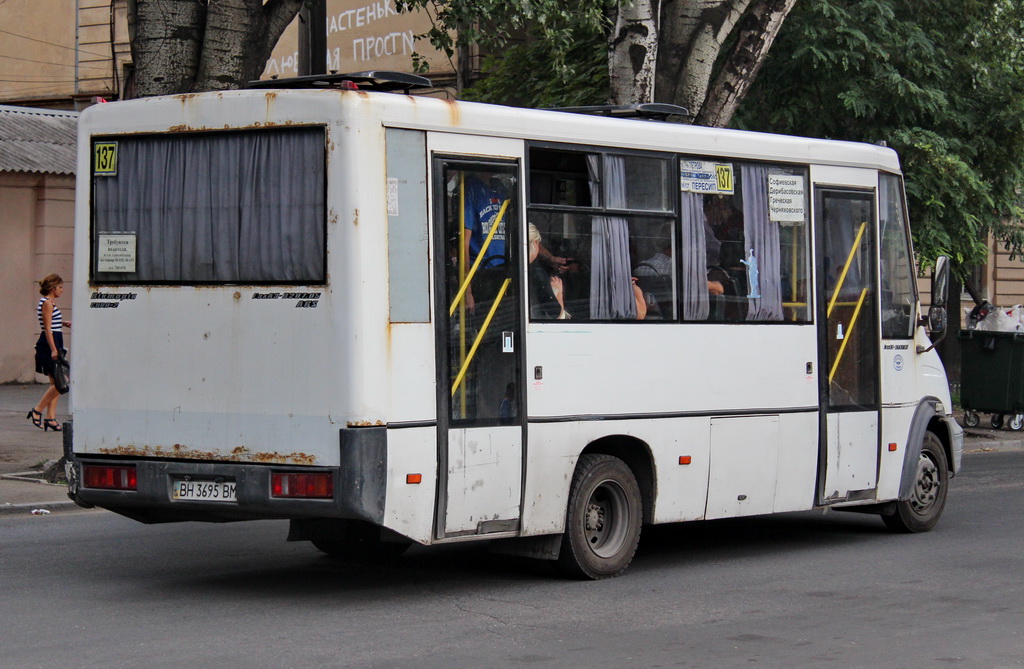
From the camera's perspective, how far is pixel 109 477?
27.5 feet

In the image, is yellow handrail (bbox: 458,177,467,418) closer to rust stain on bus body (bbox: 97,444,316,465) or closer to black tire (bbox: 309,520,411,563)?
rust stain on bus body (bbox: 97,444,316,465)

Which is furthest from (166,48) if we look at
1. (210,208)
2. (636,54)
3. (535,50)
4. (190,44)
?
(535,50)

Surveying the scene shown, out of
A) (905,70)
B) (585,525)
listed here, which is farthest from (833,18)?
(585,525)

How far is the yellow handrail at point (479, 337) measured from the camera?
8.18 meters

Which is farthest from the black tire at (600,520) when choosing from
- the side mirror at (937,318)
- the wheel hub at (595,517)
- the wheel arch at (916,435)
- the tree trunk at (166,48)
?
the tree trunk at (166,48)

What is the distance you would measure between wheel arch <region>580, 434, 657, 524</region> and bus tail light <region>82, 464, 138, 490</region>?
9.25 ft

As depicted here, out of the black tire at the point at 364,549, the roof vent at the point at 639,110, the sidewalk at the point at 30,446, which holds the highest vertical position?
the roof vent at the point at 639,110

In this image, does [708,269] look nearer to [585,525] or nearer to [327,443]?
[585,525]

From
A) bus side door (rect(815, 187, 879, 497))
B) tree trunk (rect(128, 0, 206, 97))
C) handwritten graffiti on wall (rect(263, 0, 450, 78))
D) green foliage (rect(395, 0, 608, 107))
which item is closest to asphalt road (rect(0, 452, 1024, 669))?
bus side door (rect(815, 187, 879, 497))

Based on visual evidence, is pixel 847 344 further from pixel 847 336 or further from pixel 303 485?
pixel 303 485

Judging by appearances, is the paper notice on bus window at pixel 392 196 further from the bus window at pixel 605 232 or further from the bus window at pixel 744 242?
the bus window at pixel 744 242

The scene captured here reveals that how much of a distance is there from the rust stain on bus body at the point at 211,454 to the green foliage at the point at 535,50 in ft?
20.2

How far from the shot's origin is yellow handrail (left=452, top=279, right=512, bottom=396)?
26.8 ft

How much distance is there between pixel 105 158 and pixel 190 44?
484 centimetres
